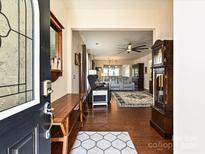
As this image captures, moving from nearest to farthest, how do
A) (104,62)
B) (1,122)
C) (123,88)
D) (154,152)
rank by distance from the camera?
(1,122) < (154,152) < (123,88) < (104,62)

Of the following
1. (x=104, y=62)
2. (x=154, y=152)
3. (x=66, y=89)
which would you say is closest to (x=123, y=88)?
(x=104, y=62)

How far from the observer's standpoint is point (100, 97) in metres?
6.55

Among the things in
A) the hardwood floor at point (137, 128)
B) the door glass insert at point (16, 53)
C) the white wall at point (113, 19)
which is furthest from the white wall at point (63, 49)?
the door glass insert at point (16, 53)

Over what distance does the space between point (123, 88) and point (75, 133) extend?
882cm

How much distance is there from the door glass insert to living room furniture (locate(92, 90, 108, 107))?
5.35 m

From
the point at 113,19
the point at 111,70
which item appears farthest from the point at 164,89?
the point at 111,70

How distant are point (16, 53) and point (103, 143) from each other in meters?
2.39

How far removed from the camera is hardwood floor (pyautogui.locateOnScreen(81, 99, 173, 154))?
2730 millimetres

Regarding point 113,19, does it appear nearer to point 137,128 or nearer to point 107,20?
point 107,20

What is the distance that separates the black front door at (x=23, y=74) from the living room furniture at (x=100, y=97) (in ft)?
16.8

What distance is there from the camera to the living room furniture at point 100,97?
6.39 m
